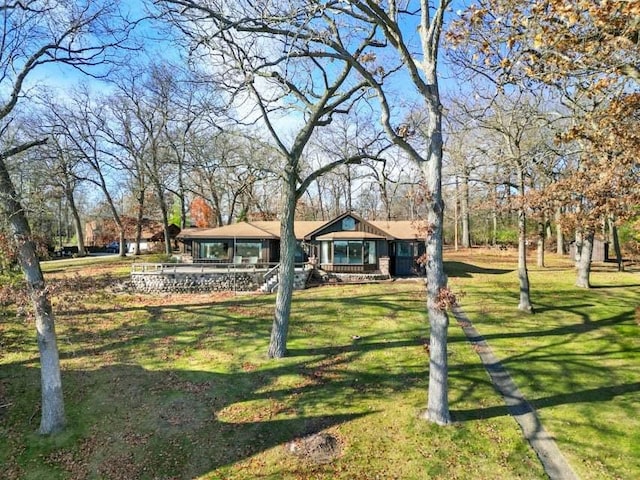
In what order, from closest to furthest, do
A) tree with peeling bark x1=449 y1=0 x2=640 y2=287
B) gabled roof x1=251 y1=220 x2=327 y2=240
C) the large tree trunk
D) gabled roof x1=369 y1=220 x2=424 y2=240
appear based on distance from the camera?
tree with peeling bark x1=449 y1=0 x2=640 y2=287 → the large tree trunk → gabled roof x1=369 y1=220 x2=424 y2=240 → gabled roof x1=251 y1=220 x2=327 y2=240

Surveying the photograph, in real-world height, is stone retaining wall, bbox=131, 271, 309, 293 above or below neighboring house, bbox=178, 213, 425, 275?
below

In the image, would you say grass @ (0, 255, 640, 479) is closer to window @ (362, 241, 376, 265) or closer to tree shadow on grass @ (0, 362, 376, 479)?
tree shadow on grass @ (0, 362, 376, 479)

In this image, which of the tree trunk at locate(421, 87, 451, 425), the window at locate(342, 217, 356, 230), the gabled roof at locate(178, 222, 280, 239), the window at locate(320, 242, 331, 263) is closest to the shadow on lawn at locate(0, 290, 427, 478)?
the tree trunk at locate(421, 87, 451, 425)

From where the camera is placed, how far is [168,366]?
1118 centimetres

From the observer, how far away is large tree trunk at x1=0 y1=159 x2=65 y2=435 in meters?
8.05

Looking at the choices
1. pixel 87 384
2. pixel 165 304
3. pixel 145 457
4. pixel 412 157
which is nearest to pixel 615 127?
pixel 412 157

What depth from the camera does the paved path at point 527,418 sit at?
6691 mm

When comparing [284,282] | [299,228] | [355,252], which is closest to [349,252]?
[355,252]

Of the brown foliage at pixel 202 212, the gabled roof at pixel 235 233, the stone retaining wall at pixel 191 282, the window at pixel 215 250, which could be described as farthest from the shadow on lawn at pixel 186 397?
the brown foliage at pixel 202 212

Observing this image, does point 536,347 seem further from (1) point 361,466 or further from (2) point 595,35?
(2) point 595,35

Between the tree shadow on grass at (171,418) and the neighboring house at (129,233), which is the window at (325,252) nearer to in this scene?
the tree shadow on grass at (171,418)

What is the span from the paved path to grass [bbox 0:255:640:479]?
7.5 inches

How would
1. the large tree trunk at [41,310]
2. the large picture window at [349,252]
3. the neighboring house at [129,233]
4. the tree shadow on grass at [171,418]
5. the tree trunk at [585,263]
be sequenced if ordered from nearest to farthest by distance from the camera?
the tree shadow on grass at [171,418]
the large tree trunk at [41,310]
the tree trunk at [585,263]
the large picture window at [349,252]
the neighboring house at [129,233]

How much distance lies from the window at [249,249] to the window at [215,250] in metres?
0.87
